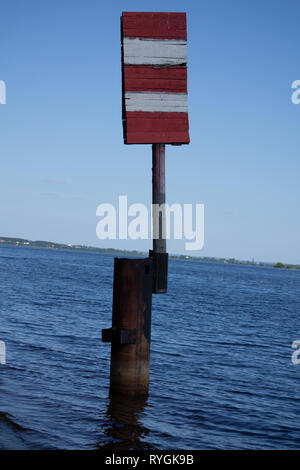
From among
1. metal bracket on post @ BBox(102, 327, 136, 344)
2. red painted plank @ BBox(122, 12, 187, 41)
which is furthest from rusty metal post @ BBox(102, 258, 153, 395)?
red painted plank @ BBox(122, 12, 187, 41)

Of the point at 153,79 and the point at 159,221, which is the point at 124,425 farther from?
the point at 153,79

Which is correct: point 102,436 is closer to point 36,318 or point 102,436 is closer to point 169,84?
point 169,84

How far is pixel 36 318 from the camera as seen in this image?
22.7 metres

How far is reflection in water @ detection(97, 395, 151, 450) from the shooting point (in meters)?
8.01

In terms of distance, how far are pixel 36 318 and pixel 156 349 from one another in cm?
701

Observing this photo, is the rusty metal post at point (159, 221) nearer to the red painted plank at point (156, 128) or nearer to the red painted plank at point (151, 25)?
the red painted plank at point (156, 128)

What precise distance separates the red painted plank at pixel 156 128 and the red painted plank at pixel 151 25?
1257mm

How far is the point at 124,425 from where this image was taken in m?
8.82

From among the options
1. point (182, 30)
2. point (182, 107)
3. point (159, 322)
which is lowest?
point (159, 322)

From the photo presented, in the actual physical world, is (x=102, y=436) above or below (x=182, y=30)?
below

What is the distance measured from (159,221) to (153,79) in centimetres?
224

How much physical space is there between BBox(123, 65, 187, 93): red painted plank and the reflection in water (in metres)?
4.86

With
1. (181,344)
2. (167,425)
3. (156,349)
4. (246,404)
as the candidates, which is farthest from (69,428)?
(181,344)
